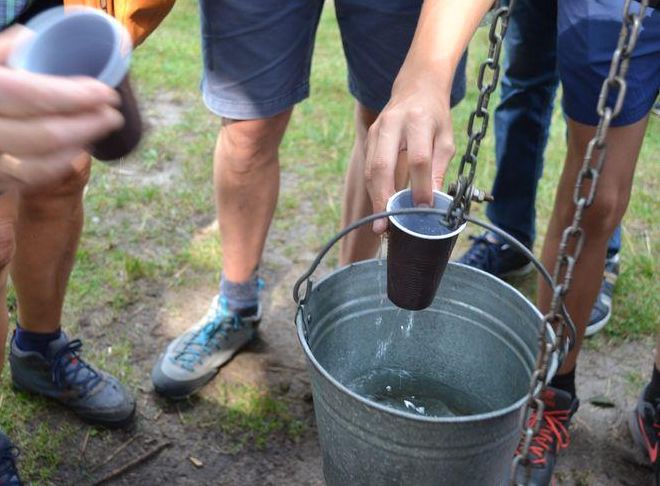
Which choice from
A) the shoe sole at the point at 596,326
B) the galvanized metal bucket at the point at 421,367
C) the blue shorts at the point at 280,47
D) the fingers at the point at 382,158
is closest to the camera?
the galvanized metal bucket at the point at 421,367

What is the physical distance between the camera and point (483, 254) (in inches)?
116

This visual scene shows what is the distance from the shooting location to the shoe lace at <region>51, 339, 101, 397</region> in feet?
7.22

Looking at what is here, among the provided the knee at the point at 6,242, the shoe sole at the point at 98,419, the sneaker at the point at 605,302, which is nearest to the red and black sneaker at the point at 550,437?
the sneaker at the point at 605,302

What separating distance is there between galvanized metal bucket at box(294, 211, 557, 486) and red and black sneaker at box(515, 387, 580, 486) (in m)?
0.40

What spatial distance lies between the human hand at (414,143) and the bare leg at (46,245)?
848mm

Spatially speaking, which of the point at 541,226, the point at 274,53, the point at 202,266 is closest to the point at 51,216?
the point at 274,53

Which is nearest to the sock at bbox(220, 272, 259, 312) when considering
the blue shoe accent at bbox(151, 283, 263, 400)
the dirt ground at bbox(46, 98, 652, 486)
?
the blue shoe accent at bbox(151, 283, 263, 400)

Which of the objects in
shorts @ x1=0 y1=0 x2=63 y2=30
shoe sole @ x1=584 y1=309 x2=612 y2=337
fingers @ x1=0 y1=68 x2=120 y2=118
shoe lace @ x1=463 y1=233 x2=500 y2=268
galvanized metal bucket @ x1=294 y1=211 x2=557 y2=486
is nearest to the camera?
fingers @ x1=0 y1=68 x2=120 y2=118

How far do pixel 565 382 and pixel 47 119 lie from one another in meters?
1.62

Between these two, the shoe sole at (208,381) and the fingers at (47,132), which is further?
the shoe sole at (208,381)

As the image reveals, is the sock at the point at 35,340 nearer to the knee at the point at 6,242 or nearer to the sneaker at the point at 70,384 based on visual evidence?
the sneaker at the point at 70,384

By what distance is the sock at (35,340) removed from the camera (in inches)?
86.0


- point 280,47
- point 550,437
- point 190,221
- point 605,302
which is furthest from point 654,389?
point 190,221

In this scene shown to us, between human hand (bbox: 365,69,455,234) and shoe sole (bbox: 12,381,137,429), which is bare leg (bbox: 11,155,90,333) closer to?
shoe sole (bbox: 12,381,137,429)
